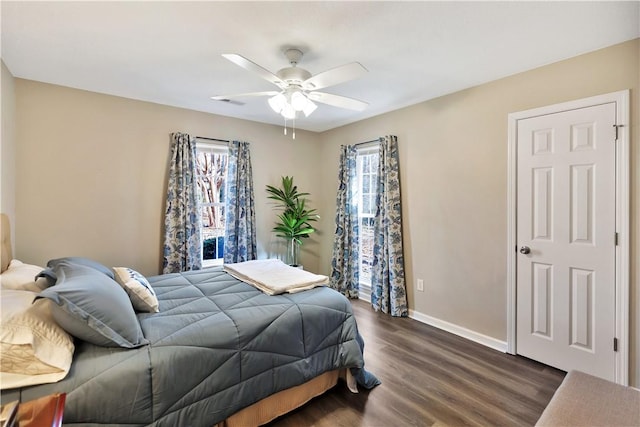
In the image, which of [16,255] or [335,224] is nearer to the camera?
[16,255]

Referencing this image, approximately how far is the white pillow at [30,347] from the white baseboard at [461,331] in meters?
3.16

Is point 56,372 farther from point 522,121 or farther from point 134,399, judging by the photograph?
point 522,121

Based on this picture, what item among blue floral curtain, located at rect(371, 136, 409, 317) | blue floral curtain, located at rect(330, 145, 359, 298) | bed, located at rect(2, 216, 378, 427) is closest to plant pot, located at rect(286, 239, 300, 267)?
blue floral curtain, located at rect(330, 145, 359, 298)

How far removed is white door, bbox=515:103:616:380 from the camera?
218 cm

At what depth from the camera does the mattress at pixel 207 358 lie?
1.24 m

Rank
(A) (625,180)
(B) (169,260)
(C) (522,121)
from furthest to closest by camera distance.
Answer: (B) (169,260) < (C) (522,121) < (A) (625,180)

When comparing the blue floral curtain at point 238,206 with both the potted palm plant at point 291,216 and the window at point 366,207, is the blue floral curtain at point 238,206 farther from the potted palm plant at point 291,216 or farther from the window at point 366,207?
the window at point 366,207

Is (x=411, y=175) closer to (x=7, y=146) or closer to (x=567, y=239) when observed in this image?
(x=567, y=239)

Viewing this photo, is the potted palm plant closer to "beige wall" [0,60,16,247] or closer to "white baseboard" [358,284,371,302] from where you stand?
"white baseboard" [358,284,371,302]

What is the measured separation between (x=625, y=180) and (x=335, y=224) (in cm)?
307

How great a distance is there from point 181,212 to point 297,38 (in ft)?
7.64

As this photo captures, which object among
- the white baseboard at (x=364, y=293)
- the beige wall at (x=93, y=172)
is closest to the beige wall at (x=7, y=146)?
the beige wall at (x=93, y=172)

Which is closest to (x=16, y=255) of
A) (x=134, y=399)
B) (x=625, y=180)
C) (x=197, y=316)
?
(x=197, y=316)

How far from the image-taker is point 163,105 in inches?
134
